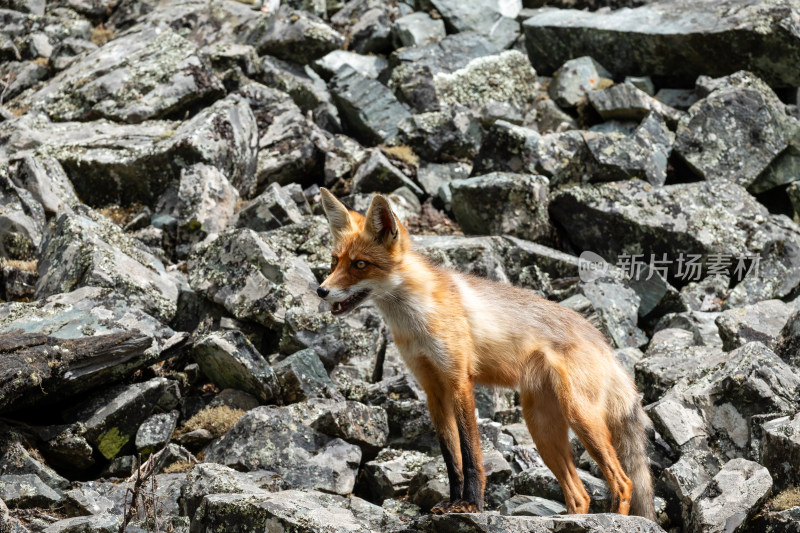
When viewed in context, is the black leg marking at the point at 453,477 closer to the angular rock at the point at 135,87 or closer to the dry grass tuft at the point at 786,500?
the dry grass tuft at the point at 786,500

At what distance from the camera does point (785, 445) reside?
7.83m

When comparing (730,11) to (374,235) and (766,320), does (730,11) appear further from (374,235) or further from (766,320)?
(374,235)

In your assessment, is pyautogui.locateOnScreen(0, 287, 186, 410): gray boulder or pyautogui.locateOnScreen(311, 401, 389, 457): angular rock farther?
pyautogui.locateOnScreen(311, 401, 389, 457): angular rock

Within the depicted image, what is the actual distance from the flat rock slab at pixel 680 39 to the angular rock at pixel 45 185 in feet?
39.8

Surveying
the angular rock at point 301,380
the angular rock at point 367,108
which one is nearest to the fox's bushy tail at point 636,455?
the angular rock at point 301,380

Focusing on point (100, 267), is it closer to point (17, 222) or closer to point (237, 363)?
point (17, 222)

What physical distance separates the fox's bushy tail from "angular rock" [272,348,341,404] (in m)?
4.04

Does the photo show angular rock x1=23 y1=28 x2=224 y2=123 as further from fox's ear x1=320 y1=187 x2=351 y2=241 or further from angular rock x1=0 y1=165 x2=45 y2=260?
fox's ear x1=320 y1=187 x2=351 y2=241

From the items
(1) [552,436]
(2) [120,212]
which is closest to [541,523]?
(1) [552,436]

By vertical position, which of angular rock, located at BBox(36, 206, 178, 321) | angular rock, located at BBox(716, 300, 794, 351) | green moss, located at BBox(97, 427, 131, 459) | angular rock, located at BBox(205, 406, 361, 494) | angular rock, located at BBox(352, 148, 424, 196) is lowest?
green moss, located at BBox(97, 427, 131, 459)

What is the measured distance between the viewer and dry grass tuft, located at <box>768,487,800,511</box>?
745cm

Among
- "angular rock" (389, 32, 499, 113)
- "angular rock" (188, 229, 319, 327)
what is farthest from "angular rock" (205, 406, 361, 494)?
"angular rock" (389, 32, 499, 113)

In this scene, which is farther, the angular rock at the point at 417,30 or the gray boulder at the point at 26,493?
the angular rock at the point at 417,30

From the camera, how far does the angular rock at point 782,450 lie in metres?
7.73
